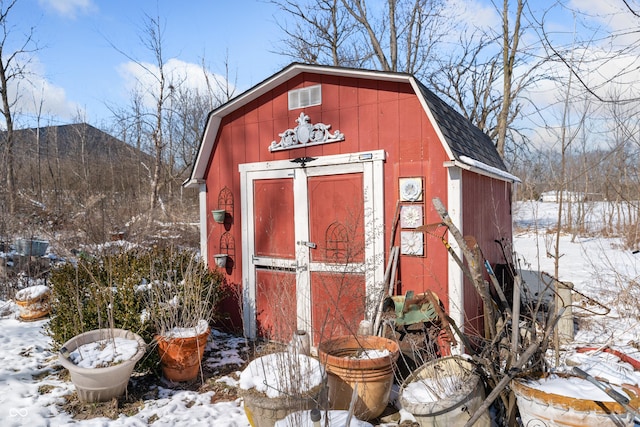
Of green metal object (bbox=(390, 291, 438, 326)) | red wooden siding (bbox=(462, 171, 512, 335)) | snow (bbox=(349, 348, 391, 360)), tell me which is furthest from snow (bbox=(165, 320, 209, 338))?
red wooden siding (bbox=(462, 171, 512, 335))

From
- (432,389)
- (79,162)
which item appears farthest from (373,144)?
(79,162)

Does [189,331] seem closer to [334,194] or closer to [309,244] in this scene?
[309,244]

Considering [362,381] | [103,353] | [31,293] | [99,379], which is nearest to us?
[362,381]

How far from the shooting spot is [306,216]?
4.57 metres

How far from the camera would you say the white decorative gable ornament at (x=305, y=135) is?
4.43 metres

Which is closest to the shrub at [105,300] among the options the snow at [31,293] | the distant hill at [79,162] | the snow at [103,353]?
the snow at [103,353]

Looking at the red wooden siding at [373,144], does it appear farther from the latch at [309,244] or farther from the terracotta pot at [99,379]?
the terracotta pot at [99,379]

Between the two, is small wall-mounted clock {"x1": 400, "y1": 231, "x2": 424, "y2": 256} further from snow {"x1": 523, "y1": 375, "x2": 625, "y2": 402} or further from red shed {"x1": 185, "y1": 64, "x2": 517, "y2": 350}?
snow {"x1": 523, "y1": 375, "x2": 625, "y2": 402}

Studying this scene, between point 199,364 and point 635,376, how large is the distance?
4.20 metres

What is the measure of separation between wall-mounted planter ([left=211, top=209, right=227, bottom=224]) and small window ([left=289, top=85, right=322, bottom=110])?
5.57ft

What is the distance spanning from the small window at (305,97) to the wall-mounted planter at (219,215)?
1699 mm

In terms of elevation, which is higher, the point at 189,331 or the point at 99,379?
the point at 189,331

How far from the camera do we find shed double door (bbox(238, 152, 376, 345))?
4.23m

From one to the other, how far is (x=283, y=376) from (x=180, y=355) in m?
1.60
